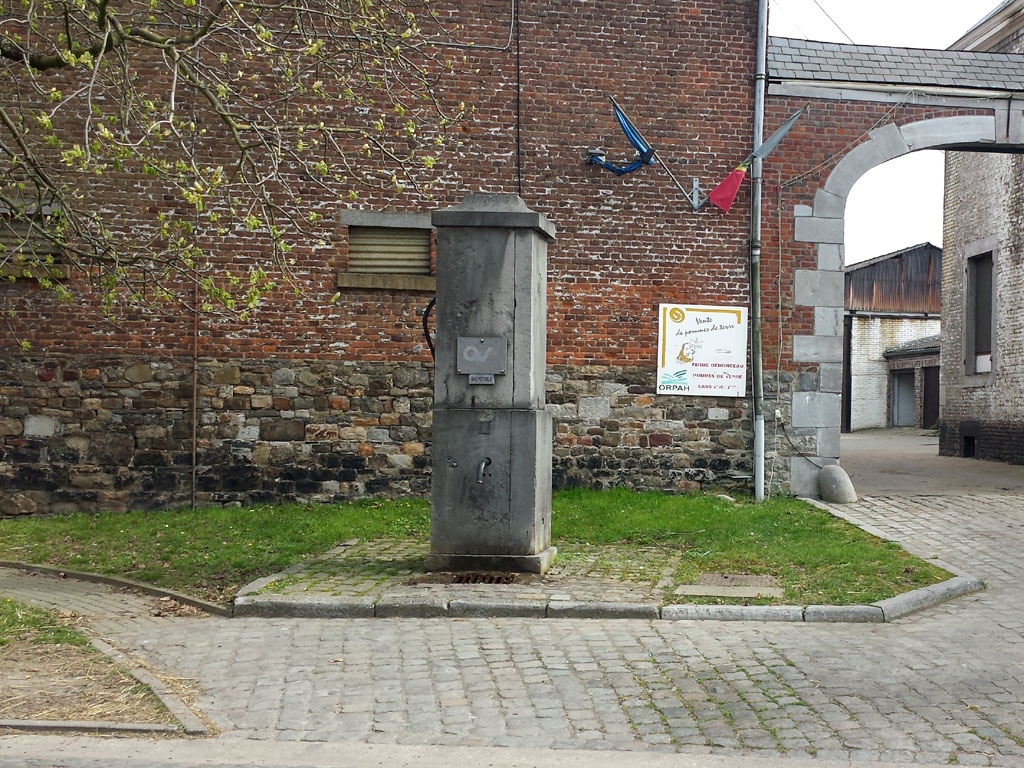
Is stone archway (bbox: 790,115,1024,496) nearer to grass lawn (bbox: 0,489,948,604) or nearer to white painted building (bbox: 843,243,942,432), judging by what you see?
grass lawn (bbox: 0,489,948,604)

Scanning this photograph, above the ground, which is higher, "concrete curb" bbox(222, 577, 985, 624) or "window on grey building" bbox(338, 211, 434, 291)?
"window on grey building" bbox(338, 211, 434, 291)

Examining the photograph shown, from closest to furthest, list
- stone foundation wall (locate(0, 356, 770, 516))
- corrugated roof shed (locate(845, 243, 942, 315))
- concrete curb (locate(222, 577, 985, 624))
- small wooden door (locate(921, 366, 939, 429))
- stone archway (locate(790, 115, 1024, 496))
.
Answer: concrete curb (locate(222, 577, 985, 624))
stone foundation wall (locate(0, 356, 770, 516))
stone archway (locate(790, 115, 1024, 496))
small wooden door (locate(921, 366, 939, 429))
corrugated roof shed (locate(845, 243, 942, 315))

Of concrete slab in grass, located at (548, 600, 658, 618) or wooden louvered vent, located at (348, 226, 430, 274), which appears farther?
wooden louvered vent, located at (348, 226, 430, 274)

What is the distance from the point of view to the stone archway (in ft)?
41.1

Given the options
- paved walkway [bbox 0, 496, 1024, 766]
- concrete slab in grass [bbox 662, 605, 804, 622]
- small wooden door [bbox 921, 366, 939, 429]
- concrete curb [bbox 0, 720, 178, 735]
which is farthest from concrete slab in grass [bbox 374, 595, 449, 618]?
small wooden door [bbox 921, 366, 939, 429]

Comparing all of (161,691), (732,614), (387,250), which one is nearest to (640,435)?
(387,250)

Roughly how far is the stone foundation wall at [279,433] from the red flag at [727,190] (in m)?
2.34

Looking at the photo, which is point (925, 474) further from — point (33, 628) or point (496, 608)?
point (33, 628)

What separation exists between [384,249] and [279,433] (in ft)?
8.66

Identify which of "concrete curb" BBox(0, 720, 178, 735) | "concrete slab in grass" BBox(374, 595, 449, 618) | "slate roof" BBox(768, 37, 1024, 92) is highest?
"slate roof" BBox(768, 37, 1024, 92)

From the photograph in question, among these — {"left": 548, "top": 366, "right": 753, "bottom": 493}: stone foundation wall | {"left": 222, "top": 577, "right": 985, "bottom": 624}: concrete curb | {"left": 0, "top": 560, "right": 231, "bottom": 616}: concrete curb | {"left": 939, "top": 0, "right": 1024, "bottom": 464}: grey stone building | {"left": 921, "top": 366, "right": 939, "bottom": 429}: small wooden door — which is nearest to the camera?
{"left": 222, "top": 577, "right": 985, "bottom": 624}: concrete curb

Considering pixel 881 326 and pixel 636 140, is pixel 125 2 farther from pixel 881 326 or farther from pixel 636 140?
pixel 881 326

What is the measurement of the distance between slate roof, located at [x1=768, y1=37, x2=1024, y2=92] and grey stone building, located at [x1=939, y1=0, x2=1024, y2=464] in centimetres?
457

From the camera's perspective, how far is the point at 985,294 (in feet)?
63.1
